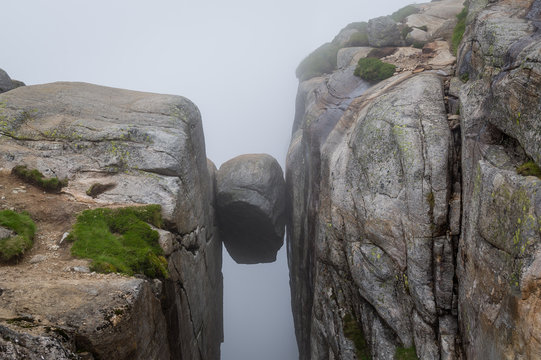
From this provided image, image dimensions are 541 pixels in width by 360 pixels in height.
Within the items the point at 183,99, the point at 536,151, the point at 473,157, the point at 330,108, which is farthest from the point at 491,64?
the point at 183,99

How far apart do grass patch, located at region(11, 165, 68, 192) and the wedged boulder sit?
25.6 metres

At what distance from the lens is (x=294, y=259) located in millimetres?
28094

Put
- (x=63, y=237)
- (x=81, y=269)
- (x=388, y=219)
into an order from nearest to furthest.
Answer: (x=81, y=269) < (x=63, y=237) < (x=388, y=219)

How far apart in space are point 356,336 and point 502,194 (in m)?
9.94

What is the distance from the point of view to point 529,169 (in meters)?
9.41

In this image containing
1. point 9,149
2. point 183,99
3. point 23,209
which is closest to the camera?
point 23,209

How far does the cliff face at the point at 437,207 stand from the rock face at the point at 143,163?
7250mm

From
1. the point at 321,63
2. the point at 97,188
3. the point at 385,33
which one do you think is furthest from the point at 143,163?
the point at 321,63

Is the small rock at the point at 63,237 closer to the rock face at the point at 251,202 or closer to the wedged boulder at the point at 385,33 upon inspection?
the rock face at the point at 251,202

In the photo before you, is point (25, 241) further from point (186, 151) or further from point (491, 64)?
point (491, 64)

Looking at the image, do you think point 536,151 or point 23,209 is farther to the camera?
point 23,209

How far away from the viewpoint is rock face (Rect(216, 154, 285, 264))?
2922 centimetres

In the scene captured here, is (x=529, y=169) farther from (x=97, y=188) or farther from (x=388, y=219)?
(x=97, y=188)

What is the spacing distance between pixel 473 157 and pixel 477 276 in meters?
4.11
